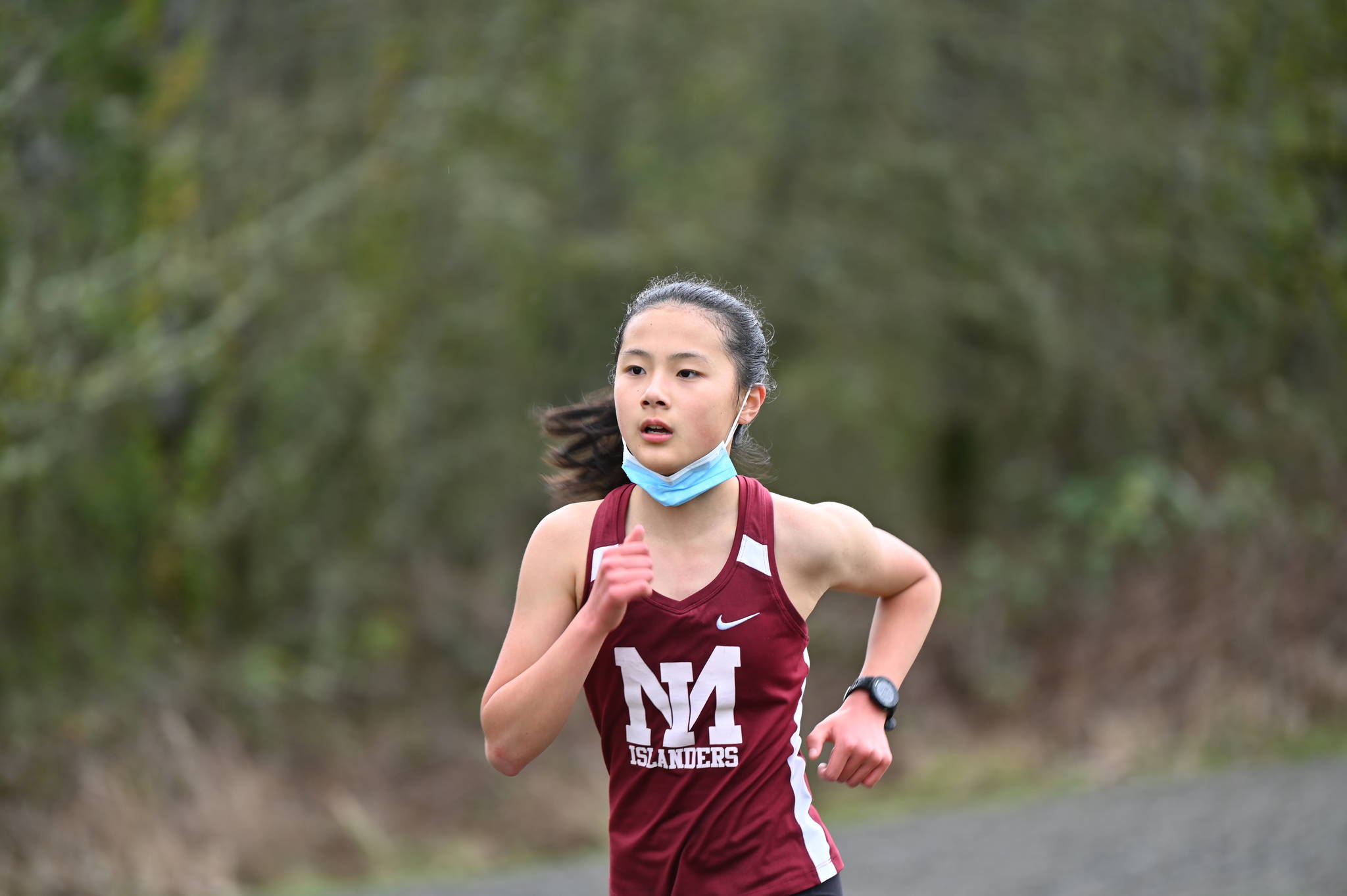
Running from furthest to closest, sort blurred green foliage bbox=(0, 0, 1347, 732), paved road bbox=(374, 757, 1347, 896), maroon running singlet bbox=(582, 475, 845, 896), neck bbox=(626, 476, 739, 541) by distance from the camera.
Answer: blurred green foliage bbox=(0, 0, 1347, 732), paved road bbox=(374, 757, 1347, 896), neck bbox=(626, 476, 739, 541), maroon running singlet bbox=(582, 475, 845, 896)

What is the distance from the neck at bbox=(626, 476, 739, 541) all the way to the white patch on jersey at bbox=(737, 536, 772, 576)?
0.08m

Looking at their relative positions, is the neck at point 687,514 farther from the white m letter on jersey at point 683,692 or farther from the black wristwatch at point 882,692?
the black wristwatch at point 882,692

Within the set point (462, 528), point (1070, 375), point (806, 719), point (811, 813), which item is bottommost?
point (811, 813)

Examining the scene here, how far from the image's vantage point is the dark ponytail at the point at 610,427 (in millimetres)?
2770

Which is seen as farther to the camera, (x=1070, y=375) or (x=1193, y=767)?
(x=1070, y=375)

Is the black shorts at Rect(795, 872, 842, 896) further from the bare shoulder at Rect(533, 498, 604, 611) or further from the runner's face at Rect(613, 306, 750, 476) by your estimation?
the runner's face at Rect(613, 306, 750, 476)

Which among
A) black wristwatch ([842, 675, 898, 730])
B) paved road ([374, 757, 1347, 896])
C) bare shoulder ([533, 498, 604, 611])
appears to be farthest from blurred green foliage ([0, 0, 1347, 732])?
black wristwatch ([842, 675, 898, 730])

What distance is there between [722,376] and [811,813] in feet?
2.87

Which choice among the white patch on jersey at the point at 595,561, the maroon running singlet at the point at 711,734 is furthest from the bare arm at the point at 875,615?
the white patch on jersey at the point at 595,561

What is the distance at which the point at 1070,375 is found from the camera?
13039 mm

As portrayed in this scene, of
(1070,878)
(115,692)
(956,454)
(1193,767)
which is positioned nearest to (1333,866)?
(1070,878)

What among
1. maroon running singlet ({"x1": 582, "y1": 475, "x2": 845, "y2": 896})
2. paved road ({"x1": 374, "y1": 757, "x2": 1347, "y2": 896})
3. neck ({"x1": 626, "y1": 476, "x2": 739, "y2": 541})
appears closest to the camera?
maroon running singlet ({"x1": 582, "y1": 475, "x2": 845, "y2": 896})

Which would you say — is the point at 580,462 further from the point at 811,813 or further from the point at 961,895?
the point at 961,895

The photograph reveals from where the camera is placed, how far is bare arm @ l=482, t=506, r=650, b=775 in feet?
7.77
